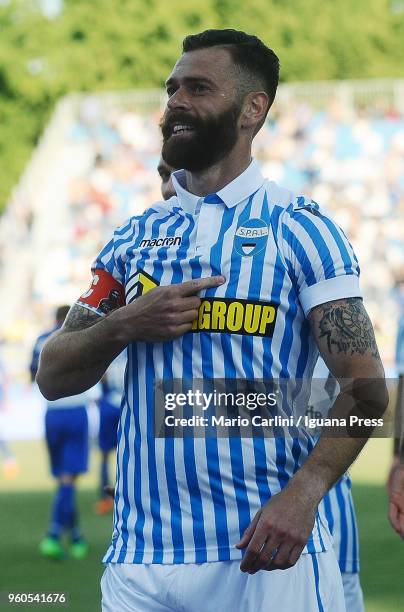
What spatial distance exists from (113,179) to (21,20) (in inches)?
794

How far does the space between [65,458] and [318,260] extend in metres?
7.43

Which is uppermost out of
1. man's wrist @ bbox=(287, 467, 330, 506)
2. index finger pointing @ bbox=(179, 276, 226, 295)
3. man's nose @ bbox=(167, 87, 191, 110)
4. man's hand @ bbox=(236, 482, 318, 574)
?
man's nose @ bbox=(167, 87, 191, 110)

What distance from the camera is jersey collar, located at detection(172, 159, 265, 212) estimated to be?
130 inches

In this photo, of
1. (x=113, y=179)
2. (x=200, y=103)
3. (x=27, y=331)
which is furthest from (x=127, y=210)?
(x=200, y=103)

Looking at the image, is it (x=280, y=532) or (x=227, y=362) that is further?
(x=227, y=362)

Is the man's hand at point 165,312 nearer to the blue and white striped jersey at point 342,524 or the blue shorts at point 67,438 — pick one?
the blue and white striped jersey at point 342,524

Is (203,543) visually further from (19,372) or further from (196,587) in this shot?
(19,372)

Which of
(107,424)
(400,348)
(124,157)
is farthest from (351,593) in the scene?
(124,157)

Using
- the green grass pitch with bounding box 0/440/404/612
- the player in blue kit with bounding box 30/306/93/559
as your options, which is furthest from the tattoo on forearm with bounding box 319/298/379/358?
the player in blue kit with bounding box 30/306/93/559

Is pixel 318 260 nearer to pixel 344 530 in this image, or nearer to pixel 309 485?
pixel 309 485

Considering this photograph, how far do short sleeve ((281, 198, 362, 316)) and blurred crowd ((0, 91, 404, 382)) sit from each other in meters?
22.3

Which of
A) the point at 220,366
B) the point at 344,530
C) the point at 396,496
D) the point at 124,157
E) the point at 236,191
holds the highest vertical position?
the point at 124,157

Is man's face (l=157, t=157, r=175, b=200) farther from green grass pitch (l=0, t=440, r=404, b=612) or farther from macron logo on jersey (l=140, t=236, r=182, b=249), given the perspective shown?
green grass pitch (l=0, t=440, r=404, b=612)

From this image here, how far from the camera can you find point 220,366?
3.09 m
